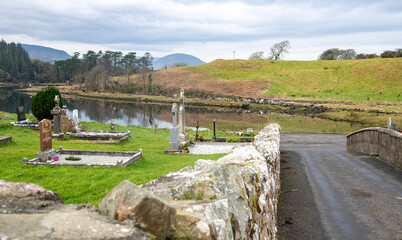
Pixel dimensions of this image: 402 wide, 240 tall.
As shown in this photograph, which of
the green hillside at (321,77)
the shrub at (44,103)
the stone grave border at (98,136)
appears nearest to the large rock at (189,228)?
the stone grave border at (98,136)

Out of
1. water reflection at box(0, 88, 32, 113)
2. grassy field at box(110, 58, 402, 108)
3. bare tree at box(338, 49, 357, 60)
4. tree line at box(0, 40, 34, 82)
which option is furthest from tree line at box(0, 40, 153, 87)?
bare tree at box(338, 49, 357, 60)

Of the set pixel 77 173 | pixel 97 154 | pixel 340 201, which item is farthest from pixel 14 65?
pixel 340 201

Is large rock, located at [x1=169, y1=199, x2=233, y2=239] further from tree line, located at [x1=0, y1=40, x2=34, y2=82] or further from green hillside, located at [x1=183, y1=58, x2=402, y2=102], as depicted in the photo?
tree line, located at [x1=0, y1=40, x2=34, y2=82]

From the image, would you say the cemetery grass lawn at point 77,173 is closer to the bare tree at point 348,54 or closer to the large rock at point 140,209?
the large rock at point 140,209

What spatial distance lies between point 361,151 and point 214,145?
1011 cm

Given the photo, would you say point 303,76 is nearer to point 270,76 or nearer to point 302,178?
point 270,76

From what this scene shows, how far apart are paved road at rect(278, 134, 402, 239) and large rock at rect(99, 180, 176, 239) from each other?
190 inches

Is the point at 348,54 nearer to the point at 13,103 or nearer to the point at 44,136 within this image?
the point at 13,103

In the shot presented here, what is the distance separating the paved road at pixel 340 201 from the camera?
659 cm

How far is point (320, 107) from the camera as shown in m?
59.3

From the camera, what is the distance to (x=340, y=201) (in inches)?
331

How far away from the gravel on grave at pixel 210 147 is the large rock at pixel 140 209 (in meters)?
19.2

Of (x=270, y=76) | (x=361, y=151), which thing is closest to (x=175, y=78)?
(x=270, y=76)

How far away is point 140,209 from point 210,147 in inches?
842
